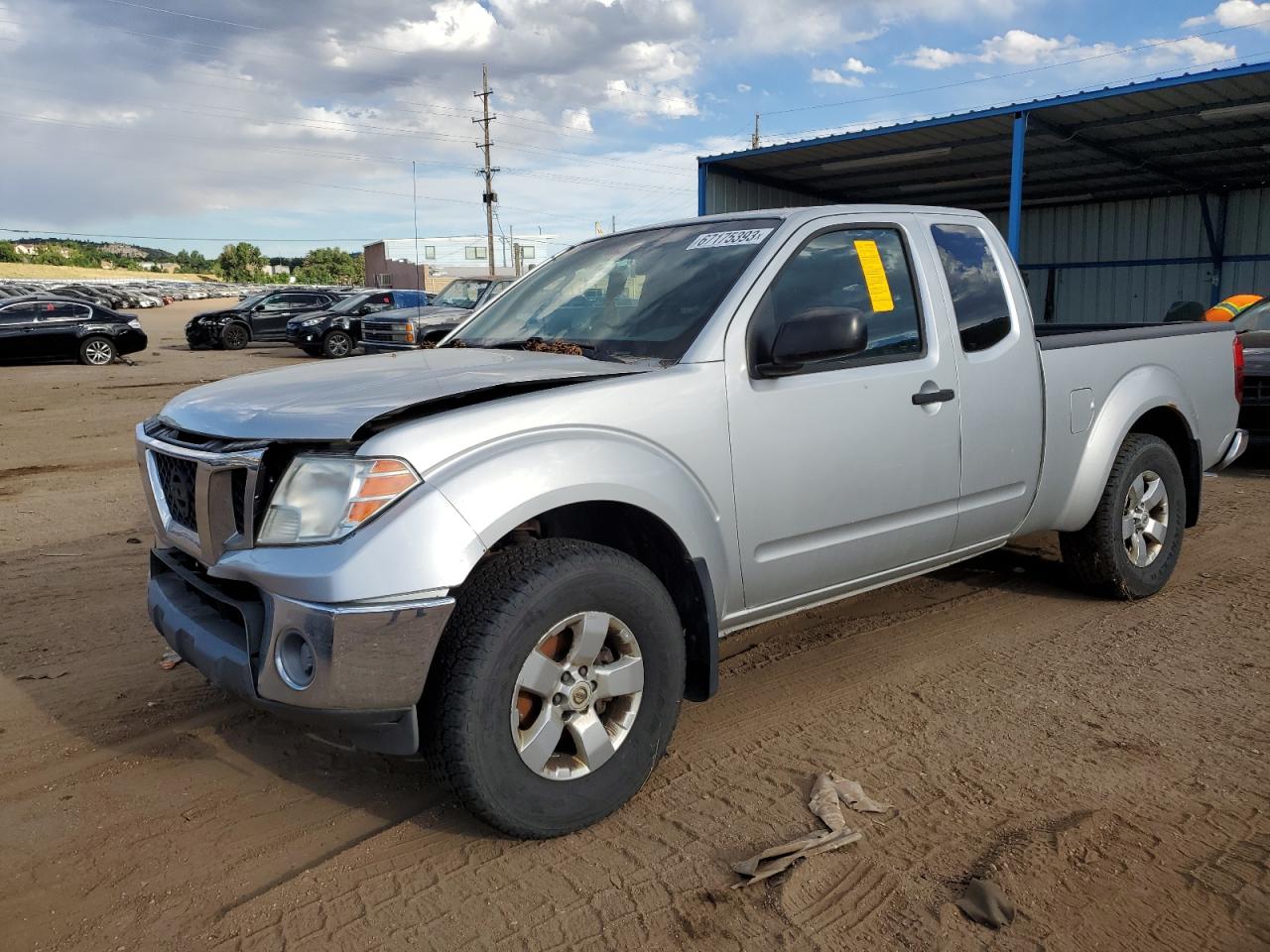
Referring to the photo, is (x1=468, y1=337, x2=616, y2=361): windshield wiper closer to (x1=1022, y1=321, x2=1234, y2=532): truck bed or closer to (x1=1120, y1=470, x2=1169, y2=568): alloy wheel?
(x1=1022, y1=321, x2=1234, y2=532): truck bed

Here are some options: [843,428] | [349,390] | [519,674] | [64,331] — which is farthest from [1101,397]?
[64,331]

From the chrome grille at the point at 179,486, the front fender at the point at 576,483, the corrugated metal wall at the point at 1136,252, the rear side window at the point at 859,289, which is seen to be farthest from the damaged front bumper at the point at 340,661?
the corrugated metal wall at the point at 1136,252

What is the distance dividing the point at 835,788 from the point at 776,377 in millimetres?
1344

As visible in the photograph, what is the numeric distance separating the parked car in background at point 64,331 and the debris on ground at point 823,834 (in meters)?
21.7

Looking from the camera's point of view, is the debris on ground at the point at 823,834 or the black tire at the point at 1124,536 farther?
the black tire at the point at 1124,536

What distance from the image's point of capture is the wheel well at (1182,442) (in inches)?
206

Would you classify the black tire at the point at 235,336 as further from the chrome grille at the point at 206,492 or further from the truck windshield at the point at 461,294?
the chrome grille at the point at 206,492

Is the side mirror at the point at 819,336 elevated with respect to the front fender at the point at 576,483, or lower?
elevated

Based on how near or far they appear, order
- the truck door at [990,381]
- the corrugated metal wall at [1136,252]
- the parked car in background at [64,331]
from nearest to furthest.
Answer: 1. the truck door at [990,381]
2. the parked car in background at [64,331]
3. the corrugated metal wall at [1136,252]

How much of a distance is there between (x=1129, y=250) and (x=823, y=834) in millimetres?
23602

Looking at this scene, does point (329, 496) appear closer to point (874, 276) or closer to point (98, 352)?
point (874, 276)

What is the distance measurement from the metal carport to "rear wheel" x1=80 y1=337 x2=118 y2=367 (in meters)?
12.9

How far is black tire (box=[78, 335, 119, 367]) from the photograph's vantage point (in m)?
21.0

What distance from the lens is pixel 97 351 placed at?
21.2 metres
